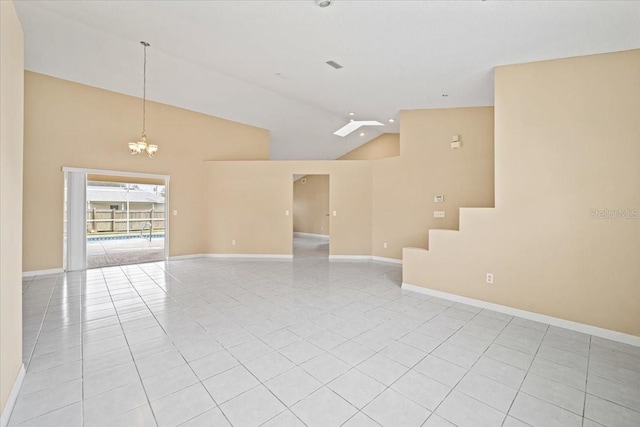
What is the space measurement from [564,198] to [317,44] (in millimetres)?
3659

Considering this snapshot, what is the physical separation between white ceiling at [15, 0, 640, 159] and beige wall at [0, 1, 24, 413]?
1906 mm

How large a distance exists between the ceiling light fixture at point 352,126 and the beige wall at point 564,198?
4.36 metres

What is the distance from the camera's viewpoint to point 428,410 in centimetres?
174

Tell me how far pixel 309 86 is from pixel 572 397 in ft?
17.7

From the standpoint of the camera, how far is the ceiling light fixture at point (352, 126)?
784cm

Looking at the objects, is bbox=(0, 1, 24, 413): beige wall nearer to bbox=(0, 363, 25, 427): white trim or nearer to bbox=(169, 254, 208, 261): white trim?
bbox=(0, 363, 25, 427): white trim

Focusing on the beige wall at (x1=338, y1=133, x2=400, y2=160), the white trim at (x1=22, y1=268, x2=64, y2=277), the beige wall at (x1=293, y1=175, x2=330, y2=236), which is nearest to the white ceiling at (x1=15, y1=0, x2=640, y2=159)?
the beige wall at (x1=338, y1=133, x2=400, y2=160)

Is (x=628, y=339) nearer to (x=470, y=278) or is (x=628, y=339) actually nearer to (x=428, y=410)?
(x=470, y=278)

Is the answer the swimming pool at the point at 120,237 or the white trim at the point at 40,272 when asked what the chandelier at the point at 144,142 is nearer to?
the white trim at the point at 40,272

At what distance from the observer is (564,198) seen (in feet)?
10.3

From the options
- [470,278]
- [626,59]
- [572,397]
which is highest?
[626,59]

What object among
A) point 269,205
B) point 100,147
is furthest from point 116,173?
point 269,205

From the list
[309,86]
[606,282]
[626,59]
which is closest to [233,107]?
[309,86]

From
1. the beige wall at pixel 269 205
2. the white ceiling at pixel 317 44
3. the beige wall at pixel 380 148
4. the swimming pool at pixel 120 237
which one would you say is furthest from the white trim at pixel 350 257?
the swimming pool at pixel 120 237
